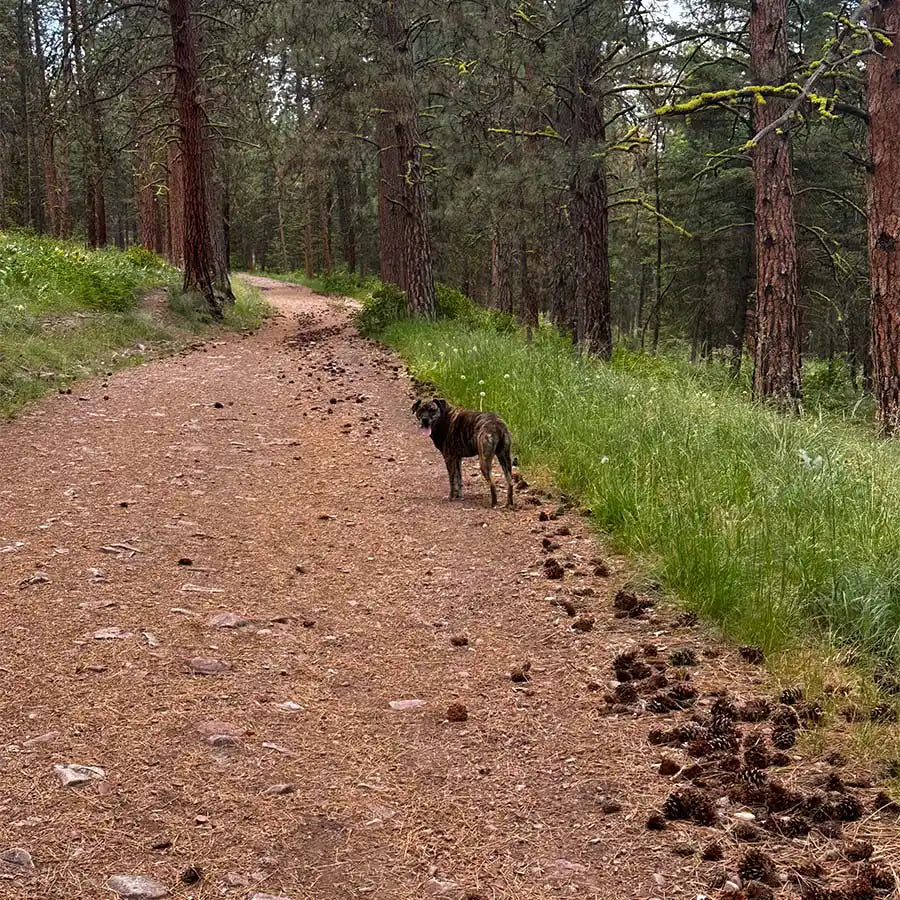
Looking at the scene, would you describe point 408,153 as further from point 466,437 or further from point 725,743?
point 725,743

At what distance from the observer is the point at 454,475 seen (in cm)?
668

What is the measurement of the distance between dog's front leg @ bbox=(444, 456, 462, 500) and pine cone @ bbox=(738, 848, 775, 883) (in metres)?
4.45

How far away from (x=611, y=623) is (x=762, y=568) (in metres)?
0.80

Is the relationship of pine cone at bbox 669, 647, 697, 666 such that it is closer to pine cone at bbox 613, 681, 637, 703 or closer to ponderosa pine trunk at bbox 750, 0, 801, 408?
pine cone at bbox 613, 681, 637, 703

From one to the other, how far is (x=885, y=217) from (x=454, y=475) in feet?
18.0

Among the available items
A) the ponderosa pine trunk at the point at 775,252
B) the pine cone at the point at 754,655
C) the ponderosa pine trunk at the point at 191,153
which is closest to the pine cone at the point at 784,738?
the pine cone at the point at 754,655

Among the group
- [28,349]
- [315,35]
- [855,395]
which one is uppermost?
[315,35]

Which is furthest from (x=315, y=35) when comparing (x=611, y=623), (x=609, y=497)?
(x=611, y=623)

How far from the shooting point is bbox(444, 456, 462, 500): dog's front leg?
21.8ft

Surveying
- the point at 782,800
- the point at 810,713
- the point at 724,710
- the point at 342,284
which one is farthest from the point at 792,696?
the point at 342,284

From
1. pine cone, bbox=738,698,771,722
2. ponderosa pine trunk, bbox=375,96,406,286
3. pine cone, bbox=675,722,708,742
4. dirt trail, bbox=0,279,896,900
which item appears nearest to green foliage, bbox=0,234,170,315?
ponderosa pine trunk, bbox=375,96,406,286

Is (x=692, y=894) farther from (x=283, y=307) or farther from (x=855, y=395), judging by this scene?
(x=283, y=307)

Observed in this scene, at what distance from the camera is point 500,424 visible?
627 cm

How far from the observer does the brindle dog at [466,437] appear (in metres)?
6.23
